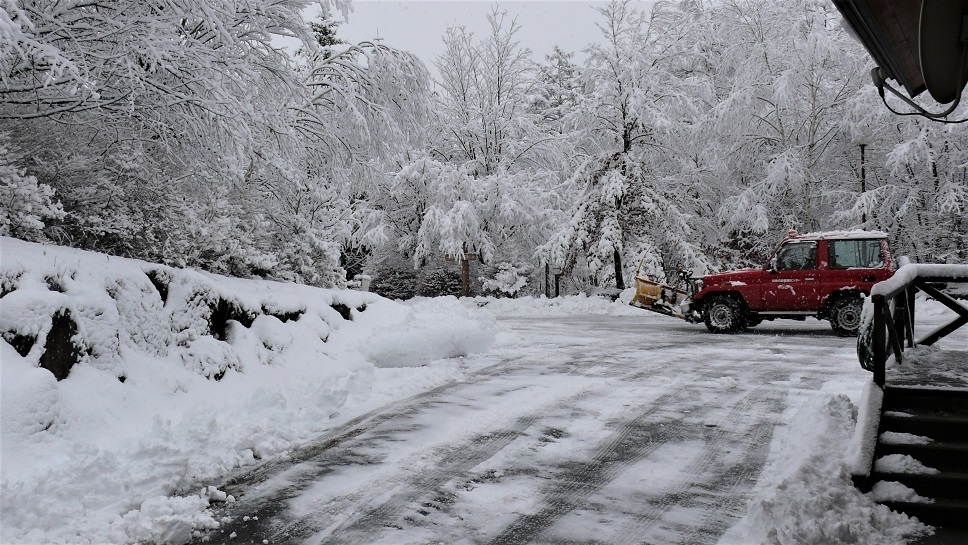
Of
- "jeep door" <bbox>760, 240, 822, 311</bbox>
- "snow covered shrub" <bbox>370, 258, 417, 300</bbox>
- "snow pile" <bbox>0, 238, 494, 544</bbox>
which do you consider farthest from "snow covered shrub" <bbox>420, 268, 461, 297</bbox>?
"snow pile" <bbox>0, 238, 494, 544</bbox>

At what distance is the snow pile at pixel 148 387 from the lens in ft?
14.3

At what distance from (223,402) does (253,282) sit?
302 cm

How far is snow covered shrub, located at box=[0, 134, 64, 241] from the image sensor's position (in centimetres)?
650

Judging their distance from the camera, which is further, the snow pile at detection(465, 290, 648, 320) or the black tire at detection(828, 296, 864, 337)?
the snow pile at detection(465, 290, 648, 320)

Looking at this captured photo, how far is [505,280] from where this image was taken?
29812 mm

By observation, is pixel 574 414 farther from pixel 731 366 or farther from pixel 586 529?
pixel 731 366

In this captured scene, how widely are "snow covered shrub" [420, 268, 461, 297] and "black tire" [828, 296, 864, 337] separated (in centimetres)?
1818

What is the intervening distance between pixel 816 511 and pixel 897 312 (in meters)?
3.37

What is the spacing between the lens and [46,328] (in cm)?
554

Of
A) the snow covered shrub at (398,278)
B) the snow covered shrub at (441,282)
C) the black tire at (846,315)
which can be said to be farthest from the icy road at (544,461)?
the snow covered shrub at (398,278)

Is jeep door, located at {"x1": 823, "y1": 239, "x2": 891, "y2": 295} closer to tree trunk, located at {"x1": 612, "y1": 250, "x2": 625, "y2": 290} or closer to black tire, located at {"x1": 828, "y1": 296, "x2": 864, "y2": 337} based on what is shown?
black tire, located at {"x1": 828, "y1": 296, "x2": 864, "y2": 337}

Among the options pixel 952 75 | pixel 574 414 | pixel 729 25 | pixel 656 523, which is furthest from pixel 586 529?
pixel 729 25

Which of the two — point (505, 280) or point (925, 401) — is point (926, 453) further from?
point (505, 280)

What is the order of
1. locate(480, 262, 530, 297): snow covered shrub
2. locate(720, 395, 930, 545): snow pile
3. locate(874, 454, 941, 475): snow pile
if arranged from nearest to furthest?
1. locate(720, 395, 930, 545): snow pile
2. locate(874, 454, 941, 475): snow pile
3. locate(480, 262, 530, 297): snow covered shrub
